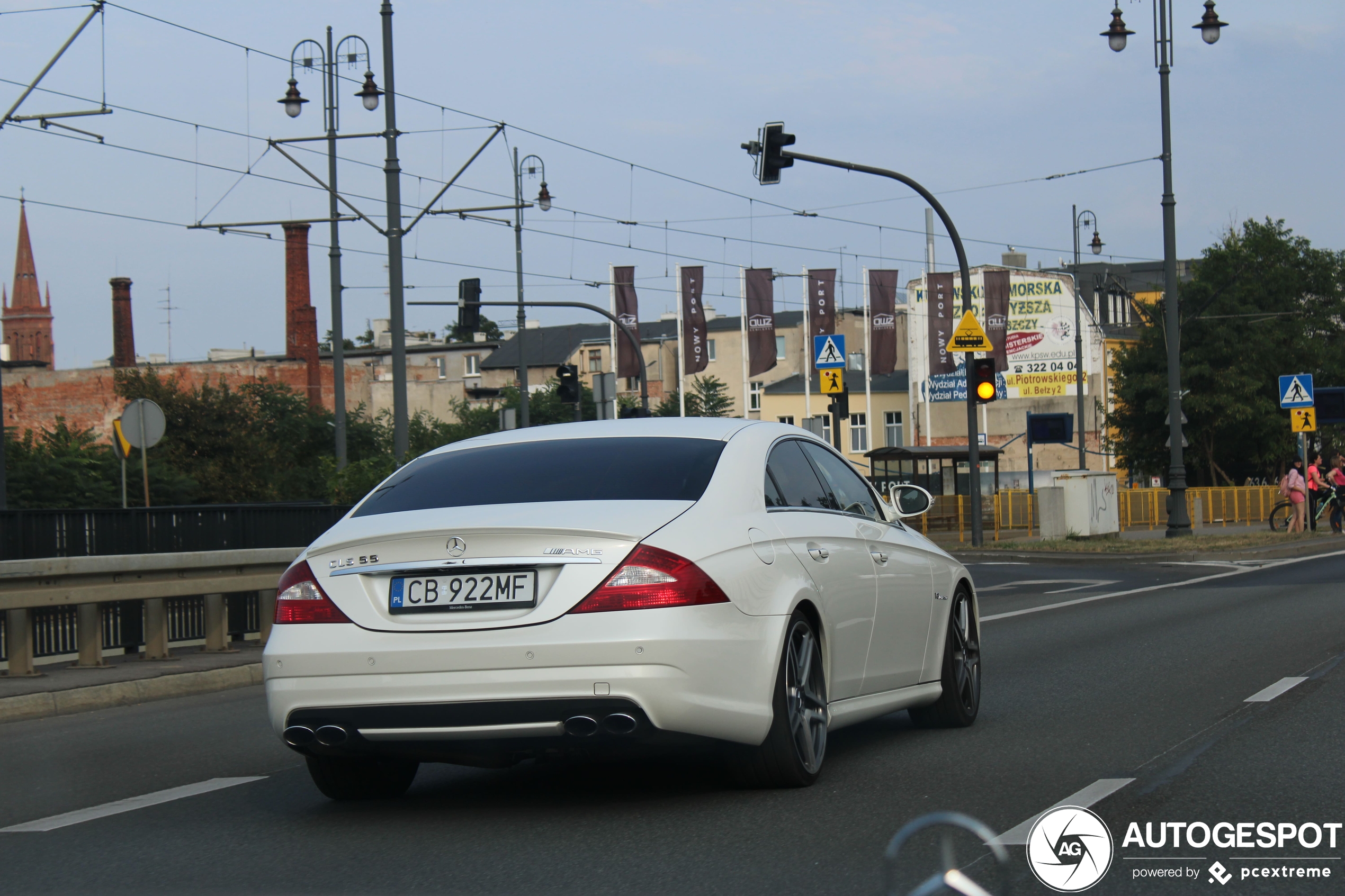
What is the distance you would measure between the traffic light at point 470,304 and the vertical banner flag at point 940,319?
3877cm

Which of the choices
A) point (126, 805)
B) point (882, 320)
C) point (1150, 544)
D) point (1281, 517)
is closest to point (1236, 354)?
point (1281, 517)

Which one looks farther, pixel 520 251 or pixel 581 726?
pixel 520 251

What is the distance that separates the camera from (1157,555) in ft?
91.9

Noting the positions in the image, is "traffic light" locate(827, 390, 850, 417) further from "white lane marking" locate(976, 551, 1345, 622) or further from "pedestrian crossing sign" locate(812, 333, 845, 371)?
"white lane marking" locate(976, 551, 1345, 622)

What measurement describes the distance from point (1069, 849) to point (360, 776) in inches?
109

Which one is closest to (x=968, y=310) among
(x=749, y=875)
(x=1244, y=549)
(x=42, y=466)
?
(x=1244, y=549)

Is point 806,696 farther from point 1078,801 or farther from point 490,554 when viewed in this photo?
point 490,554

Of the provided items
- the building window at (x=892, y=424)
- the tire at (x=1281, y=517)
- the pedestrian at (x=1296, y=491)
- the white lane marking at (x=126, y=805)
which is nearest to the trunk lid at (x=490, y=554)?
the white lane marking at (x=126, y=805)

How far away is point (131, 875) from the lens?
210 inches

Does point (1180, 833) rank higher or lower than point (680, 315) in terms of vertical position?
lower

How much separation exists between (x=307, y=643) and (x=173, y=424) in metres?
41.0

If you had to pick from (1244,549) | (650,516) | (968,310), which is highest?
(968,310)

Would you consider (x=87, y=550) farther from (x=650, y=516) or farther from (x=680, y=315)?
→ (x=680, y=315)

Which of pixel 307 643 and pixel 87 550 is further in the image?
pixel 87 550
